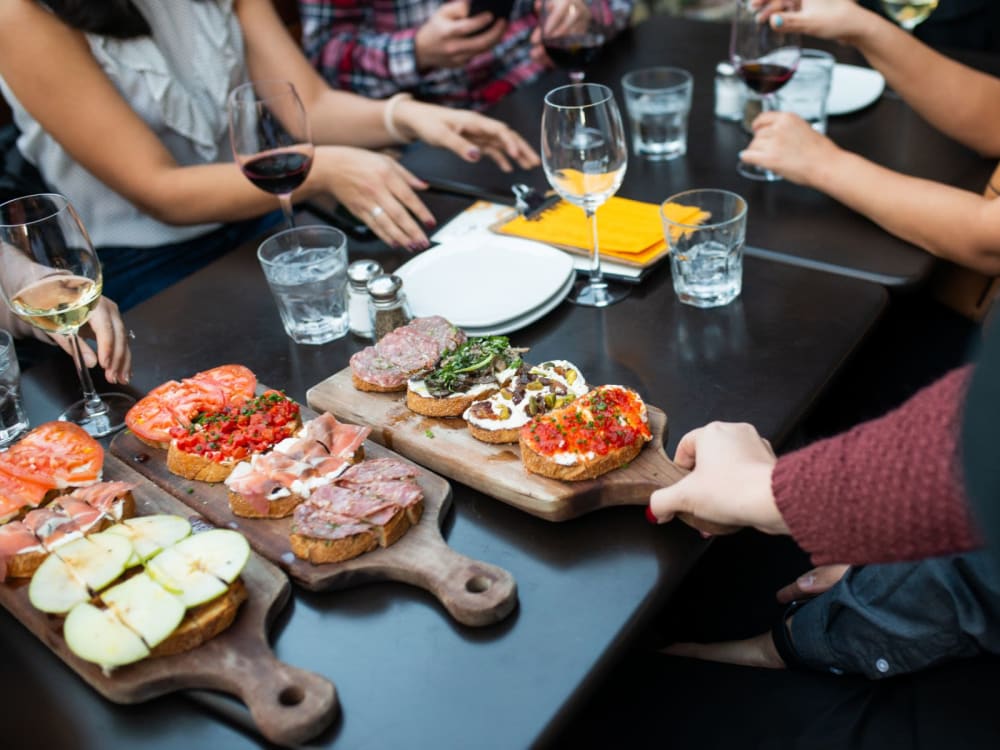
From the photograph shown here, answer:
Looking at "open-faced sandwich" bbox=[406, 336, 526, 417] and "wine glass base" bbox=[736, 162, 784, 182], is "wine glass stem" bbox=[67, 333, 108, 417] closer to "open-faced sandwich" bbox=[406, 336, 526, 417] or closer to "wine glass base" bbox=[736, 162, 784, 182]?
"open-faced sandwich" bbox=[406, 336, 526, 417]

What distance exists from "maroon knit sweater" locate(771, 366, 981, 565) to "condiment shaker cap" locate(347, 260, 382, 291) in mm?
822

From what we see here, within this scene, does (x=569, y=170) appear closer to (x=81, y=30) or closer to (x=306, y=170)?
(x=306, y=170)

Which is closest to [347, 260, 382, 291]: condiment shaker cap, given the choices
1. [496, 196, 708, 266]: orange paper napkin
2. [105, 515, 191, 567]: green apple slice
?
[496, 196, 708, 266]: orange paper napkin

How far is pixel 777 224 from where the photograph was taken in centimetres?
180

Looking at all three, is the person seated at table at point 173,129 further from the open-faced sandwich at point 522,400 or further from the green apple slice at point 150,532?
the green apple slice at point 150,532

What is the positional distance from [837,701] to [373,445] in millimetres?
721

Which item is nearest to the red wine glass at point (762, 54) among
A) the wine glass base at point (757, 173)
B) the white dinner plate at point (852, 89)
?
the wine glass base at point (757, 173)

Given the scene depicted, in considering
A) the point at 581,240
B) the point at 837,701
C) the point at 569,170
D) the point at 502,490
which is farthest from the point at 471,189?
the point at 837,701

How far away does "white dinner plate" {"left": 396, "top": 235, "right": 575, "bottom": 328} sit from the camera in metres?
1.59

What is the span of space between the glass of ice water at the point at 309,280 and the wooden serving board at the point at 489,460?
0.21m

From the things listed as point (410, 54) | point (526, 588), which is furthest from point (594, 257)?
point (410, 54)

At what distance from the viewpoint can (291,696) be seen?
96cm

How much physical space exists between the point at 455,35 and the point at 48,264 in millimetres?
1633

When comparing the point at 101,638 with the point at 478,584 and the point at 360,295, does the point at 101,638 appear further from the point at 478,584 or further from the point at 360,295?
the point at 360,295
